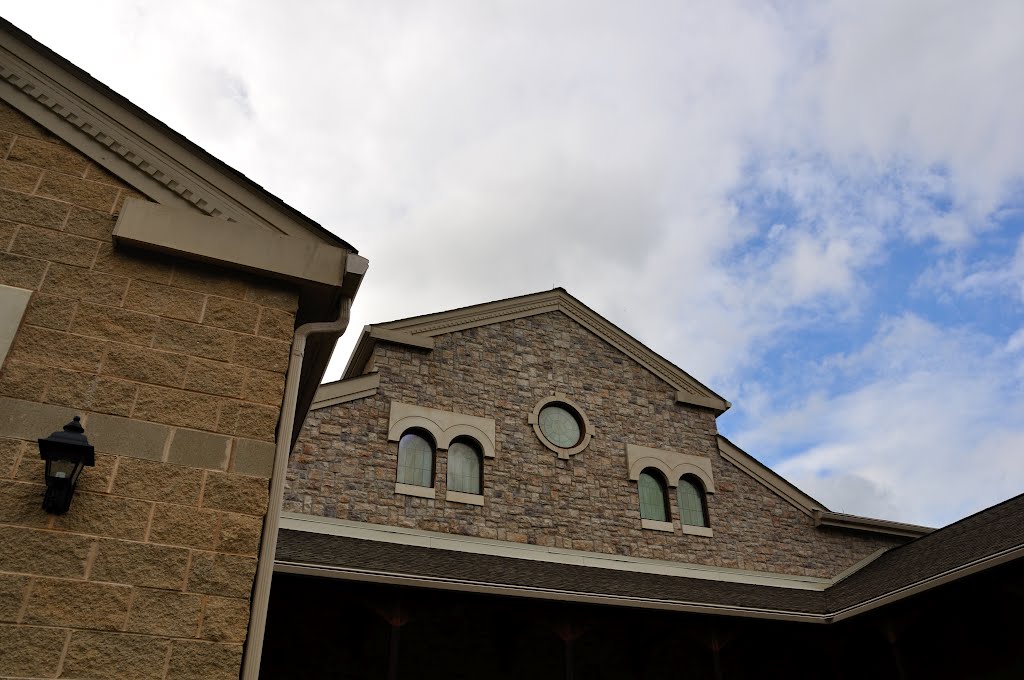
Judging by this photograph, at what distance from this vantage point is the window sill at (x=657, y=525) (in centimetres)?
1446

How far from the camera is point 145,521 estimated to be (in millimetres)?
4410

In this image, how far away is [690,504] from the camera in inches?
601

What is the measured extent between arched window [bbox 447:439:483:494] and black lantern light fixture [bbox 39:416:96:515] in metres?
9.13

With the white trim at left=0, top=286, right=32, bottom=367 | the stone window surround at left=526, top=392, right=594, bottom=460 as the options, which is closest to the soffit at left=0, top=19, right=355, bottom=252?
the white trim at left=0, top=286, right=32, bottom=367

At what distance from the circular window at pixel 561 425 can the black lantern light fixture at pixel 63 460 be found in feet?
34.4

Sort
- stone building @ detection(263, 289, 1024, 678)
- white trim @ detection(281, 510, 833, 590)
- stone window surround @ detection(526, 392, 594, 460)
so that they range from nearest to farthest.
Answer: stone building @ detection(263, 289, 1024, 678), white trim @ detection(281, 510, 833, 590), stone window surround @ detection(526, 392, 594, 460)

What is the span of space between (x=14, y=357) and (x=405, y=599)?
6.58 m

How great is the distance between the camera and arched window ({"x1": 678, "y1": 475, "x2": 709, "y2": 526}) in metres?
15.0

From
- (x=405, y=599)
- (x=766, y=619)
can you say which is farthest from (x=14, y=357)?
(x=766, y=619)

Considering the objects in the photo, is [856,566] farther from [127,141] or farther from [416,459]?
[127,141]

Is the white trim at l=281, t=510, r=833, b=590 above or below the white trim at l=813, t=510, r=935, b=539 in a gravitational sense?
below

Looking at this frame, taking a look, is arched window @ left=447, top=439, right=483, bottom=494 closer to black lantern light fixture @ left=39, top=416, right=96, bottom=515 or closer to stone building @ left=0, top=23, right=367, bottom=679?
stone building @ left=0, top=23, right=367, bottom=679

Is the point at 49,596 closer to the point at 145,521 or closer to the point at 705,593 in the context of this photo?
the point at 145,521

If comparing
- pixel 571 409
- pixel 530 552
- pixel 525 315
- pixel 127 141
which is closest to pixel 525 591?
pixel 530 552
